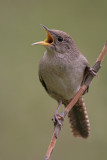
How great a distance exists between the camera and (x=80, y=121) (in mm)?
6137

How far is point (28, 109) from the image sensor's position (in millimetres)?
7402

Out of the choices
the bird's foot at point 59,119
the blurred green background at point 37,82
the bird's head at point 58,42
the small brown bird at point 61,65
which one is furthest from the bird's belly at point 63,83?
the blurred green background at point 37,82

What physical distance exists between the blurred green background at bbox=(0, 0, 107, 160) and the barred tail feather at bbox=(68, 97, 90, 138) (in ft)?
1.89

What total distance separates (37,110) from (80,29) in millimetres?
2054

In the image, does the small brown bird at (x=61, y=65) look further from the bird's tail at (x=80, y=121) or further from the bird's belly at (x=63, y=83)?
the bird's tail at (x=80, y=121)

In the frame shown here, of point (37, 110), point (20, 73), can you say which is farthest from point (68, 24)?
point (37, 110)

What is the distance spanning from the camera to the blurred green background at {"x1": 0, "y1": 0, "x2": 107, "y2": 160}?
6.77 m

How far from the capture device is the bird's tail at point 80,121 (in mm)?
5965

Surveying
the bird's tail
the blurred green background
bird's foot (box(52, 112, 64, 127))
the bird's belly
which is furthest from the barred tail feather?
bird's foot (box(52, 112, 64, 127))

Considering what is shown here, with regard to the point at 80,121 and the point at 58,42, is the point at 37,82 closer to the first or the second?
the point at 80,121

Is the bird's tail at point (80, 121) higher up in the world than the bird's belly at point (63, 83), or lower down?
lower down

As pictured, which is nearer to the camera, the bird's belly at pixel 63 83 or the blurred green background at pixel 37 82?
the bird's belly at pixel 63 83

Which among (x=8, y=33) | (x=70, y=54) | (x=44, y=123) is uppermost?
(x=70, y=54)

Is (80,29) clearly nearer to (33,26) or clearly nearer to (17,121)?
(33,26)
